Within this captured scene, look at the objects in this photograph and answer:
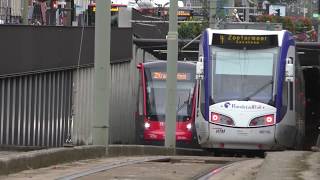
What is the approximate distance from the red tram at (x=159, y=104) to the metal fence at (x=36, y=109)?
11.6ft

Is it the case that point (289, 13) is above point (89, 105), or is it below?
above

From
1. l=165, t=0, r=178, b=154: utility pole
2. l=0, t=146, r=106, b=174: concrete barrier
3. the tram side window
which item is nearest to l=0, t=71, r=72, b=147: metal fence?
l=165, t=0, r=178, b=154: utility pole

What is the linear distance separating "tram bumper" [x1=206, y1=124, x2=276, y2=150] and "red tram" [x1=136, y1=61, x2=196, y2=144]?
277 inches

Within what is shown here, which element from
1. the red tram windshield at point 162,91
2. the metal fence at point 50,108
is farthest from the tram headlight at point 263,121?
the red tram windshield at point 162,91

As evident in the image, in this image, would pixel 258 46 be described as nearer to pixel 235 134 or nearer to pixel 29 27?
pixel 235 134

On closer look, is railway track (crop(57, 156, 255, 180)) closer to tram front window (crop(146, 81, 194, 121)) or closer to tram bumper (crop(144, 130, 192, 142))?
tram bumper (crop(144, 130, 192, 142))

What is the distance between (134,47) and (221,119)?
46.3 feet

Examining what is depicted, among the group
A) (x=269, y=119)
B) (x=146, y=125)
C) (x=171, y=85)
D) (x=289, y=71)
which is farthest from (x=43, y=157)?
(x=146, y=125)

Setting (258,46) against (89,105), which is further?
(89,105)

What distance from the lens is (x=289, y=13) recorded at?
326 ft

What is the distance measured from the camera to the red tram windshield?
27812mm

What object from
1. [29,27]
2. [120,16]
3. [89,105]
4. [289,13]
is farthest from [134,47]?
[289,13]

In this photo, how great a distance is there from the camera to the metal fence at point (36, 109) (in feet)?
69.2

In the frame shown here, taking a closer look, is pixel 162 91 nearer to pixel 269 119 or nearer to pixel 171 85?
pixel 171 85
